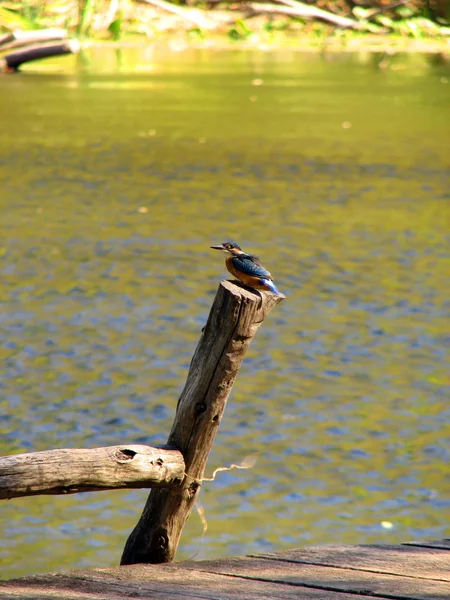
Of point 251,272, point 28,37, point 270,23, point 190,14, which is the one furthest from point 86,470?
point 270,23

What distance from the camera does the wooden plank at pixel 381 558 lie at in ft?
11.5

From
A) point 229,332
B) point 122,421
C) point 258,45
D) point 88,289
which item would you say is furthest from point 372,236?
point 258,45

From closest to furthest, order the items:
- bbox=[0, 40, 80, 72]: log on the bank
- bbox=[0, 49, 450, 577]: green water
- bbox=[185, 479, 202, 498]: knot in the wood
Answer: bbox=[185, 479, 202, 498]: knot in the wood
bbox=[0, 49, 450, 577]: green water
bbox=[0, 40, 80, 72]: log on the bank

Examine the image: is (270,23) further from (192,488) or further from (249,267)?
(192,488)

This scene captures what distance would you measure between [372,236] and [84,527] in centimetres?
589

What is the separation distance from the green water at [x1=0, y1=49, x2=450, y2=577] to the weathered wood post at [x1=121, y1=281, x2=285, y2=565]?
31.5 inches

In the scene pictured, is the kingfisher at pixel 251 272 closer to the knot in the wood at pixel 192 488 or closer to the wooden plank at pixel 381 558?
the knot in the wood at pixel 192 488

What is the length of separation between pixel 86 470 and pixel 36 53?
59.7 ft

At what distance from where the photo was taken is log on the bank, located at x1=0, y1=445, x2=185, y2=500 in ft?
11.1

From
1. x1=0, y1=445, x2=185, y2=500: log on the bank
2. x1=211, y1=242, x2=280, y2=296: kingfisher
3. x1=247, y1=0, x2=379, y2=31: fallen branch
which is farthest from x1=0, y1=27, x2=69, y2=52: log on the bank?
x1=0, y1=445, x2=185, y2=500: log on the bank

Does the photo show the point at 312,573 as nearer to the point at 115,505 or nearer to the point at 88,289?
the point at 115,505

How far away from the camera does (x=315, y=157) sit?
14109 millimetres

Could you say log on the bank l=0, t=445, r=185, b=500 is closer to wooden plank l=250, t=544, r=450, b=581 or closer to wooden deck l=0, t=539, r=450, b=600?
wooden deck l=0, t=539, r=450, b=600

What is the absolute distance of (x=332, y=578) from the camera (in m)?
3.42
